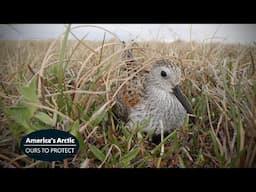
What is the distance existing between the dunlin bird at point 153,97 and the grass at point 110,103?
0.15 ft

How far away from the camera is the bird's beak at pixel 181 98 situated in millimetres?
2579

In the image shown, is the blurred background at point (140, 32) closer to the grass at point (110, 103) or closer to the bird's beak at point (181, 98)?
the grass at point (110, 103)

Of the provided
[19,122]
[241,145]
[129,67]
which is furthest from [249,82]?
[19,122]

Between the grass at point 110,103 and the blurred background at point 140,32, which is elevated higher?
the blurred background at point 140,32

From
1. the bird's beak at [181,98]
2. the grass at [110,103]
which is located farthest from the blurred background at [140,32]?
the bird's beak at [181,98]

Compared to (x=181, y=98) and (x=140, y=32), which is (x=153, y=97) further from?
(x=140, y=32)

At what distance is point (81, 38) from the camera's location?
2561 mm

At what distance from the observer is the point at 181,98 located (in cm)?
259

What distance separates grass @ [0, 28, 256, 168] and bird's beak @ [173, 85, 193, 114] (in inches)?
1.5

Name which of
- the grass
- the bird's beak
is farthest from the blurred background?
the bird's beak

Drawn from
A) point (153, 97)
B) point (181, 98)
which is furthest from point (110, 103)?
point (181, 98)
